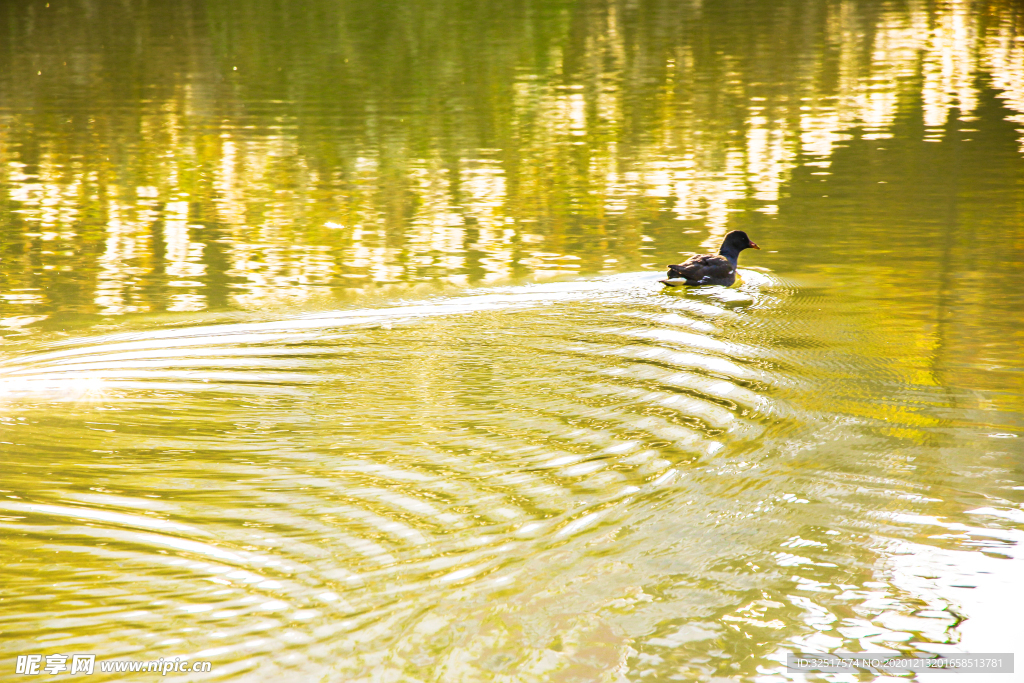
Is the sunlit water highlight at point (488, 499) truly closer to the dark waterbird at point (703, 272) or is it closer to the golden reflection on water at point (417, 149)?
the dark waterbird at point (703, 272)

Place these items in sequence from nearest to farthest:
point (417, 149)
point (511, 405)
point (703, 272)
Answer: point (511, 405), point (703, 272), point (417, 149)

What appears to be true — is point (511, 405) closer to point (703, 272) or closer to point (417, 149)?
point (703, 272)

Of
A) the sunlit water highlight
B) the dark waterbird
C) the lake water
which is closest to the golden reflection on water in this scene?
the lake water

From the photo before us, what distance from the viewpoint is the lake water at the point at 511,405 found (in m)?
3.86

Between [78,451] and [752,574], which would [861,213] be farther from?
[78,451]

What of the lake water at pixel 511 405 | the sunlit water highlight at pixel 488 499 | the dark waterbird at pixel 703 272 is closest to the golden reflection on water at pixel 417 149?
the lake water at pixel 511 405

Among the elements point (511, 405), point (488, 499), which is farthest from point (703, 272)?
point (488, 499)

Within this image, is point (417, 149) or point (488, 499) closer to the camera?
point (488, 499)

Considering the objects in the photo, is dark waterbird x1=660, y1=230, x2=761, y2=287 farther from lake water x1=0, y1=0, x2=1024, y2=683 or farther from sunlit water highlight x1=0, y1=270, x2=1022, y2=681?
sunlit water highlight x1=0, y1=270, x2=1022, y2=681

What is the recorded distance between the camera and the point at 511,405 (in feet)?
19.6

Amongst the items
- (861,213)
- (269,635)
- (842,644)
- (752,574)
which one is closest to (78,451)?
(269,635)

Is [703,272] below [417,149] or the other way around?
below

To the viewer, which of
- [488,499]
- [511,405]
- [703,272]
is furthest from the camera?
[703,272]

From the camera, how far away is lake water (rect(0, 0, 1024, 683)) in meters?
3.86
